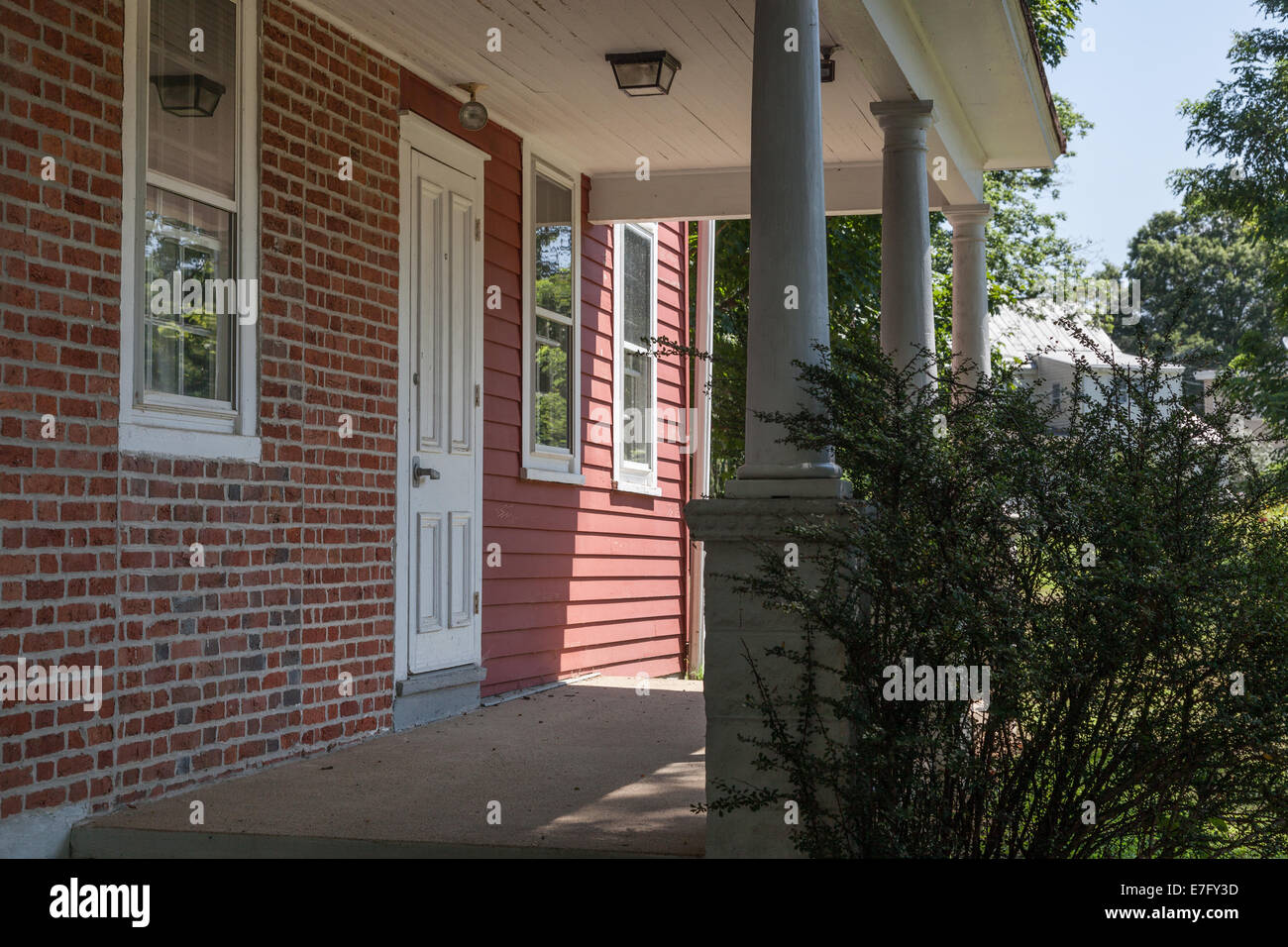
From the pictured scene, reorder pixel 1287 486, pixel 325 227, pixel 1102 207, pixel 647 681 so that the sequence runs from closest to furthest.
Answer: pixel 1287 486
pixel 325 227
pixel 647 681
pixel 1102 207

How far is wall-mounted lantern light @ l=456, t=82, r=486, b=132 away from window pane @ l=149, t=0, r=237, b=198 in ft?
5.77

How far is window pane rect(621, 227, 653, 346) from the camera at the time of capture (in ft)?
32.5

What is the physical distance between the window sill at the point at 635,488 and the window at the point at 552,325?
2.76 ft

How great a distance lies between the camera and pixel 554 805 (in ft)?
14.8

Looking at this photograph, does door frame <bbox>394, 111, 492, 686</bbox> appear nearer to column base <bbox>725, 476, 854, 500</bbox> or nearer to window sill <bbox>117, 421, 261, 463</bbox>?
window sill <bbox>117, 421, 261, 463</bbox>

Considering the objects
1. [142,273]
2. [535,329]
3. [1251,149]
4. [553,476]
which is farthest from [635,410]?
[1251,149]

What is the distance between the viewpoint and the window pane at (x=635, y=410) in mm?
9945

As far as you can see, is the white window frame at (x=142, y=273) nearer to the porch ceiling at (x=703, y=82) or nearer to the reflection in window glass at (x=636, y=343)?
the porch ceiling at (x=703, y=82)

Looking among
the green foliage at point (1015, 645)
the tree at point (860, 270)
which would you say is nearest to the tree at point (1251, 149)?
the tree at point (860, 270)

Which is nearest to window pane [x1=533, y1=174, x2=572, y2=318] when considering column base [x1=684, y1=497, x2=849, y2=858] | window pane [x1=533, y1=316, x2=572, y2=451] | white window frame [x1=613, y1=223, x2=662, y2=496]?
window pane [x1=533, y1=316, x2=572, y2=451]

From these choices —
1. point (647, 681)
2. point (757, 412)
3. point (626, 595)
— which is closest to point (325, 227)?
point (757, 412)

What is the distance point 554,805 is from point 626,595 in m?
5.41

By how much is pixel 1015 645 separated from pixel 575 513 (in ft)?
18.2
